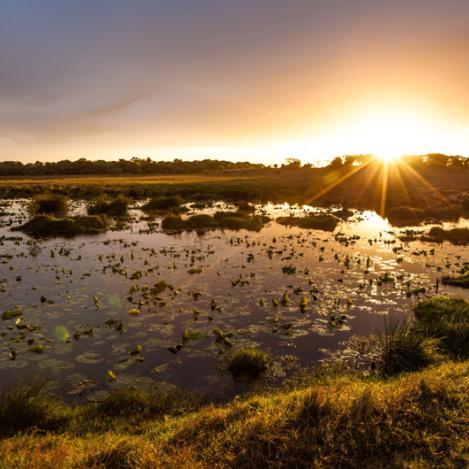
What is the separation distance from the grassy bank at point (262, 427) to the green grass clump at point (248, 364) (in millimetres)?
1155

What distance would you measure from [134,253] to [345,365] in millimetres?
19732

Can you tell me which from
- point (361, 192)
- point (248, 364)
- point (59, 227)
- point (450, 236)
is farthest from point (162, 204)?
point (248, 364)

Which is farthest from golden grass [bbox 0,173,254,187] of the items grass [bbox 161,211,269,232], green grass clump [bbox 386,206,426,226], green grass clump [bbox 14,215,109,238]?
green grass clump [bbox 386,206,426,226]

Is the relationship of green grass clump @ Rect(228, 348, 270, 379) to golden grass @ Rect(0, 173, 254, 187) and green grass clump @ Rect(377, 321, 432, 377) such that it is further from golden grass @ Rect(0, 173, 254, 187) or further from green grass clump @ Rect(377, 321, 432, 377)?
golden grass @ Rect(0, 173, 254, 187)

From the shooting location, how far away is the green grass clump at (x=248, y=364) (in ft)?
38.8

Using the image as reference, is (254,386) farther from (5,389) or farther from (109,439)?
(5,389)

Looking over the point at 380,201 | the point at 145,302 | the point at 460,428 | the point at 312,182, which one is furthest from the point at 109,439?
the point at 312,182

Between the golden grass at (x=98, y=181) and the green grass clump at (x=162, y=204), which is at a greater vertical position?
the golden grass at (x=98, y=181)

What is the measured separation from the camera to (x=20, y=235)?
34875 mm

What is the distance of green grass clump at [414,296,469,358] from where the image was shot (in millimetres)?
13438

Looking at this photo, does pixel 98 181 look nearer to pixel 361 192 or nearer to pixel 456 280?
pixel 361 192

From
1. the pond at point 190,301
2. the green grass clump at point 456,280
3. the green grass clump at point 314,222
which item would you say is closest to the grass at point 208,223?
the green grass clump at point 314,222

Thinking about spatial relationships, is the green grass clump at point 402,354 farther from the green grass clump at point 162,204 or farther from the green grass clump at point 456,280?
the green grass clump at point 162,204

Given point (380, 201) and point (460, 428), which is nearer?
point (460, 428)
